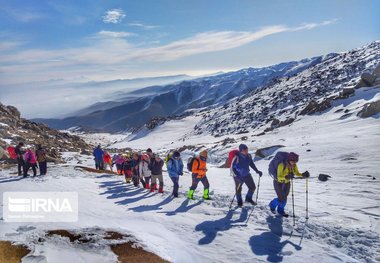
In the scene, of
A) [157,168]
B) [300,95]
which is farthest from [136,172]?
[300,95]

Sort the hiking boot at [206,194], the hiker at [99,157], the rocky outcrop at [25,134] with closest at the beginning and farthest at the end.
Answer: the hiking boot at [206,194] → the hiker at [99,157] → the rocky outcrop at [25,134]

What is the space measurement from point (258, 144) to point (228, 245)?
24697 mm

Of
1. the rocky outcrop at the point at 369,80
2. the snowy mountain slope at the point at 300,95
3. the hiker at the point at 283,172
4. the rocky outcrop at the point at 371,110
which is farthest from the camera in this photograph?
the snowy mountain slope at the point at 300,95

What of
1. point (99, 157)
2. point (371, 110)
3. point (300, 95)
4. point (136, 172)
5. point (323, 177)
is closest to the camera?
point (323, 177)

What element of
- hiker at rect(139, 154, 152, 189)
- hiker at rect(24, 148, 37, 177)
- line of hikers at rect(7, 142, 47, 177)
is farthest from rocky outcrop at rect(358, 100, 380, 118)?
hiker at rect(24, 148, 37, 177)

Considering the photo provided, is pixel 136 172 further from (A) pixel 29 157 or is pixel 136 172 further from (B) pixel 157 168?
(A) pixel 29 157

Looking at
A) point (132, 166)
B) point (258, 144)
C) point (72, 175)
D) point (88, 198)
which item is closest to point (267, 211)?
point (88, 198)

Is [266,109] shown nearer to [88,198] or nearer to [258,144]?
[258,144]

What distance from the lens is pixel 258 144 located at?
3291cm

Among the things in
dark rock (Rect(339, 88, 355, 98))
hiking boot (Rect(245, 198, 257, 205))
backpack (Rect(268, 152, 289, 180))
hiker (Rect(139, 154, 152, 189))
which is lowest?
hiking boot (Rect(245, 198, 257, 205))

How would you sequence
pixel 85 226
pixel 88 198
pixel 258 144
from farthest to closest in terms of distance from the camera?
pixel 258 144 < pixel 88 198 < pixel 85 226

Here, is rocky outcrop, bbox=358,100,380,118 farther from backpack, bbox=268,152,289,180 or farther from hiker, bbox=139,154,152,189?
backpack, bbox=268,152,289,180

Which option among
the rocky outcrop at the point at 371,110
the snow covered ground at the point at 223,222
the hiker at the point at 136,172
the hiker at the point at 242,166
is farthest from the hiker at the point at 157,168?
the rocky outcrop at the point at 371,110

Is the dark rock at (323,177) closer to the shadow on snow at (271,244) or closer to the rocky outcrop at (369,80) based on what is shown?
the shadow on snow at (271,244)
